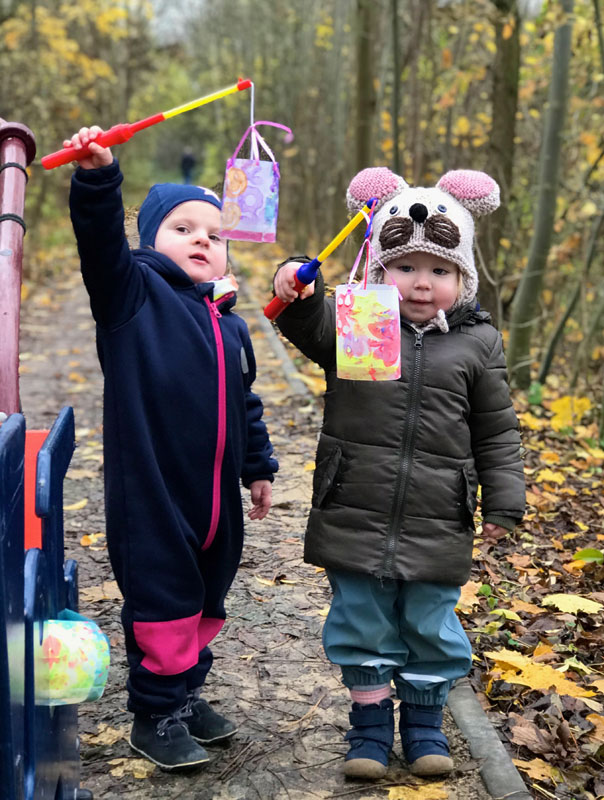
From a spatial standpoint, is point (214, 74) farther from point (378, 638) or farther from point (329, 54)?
point (378, 638)

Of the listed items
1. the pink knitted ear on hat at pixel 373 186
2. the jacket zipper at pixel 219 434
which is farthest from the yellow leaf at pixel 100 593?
the pink knitted ear on hat at pixel 373 186

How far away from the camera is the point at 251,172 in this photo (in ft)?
8.82

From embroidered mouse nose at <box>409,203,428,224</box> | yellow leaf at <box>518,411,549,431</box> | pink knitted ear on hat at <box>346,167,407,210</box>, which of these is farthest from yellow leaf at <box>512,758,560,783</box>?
yellow leaf at <box>518,411,549,431</box>

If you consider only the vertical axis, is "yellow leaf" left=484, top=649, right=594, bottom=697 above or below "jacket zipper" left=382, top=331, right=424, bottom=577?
below

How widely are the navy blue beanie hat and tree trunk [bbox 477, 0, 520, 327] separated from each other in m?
4.95

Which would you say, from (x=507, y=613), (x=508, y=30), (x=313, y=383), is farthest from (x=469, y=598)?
(x=508, y=30)

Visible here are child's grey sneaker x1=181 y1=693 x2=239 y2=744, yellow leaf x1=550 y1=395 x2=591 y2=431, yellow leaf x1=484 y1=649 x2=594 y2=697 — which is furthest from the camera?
yellow leaf x1=550 y1=395 x2=591 y2=431

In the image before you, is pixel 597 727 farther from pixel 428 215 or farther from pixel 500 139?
pixel 500 139

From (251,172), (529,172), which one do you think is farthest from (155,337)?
(529,172)

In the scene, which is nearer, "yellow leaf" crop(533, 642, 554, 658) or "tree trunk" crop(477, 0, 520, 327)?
"yellow leaf" crop(533, 642, 554, 658)

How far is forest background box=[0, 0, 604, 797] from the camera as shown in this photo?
13.2 ft

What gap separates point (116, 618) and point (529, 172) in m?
9.32

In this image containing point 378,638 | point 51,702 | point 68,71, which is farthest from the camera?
point 68,71

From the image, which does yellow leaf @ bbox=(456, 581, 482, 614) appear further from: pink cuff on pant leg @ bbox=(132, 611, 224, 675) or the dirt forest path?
pink cuff on pant leg @ bbox=(132, 611, 224, 675)
